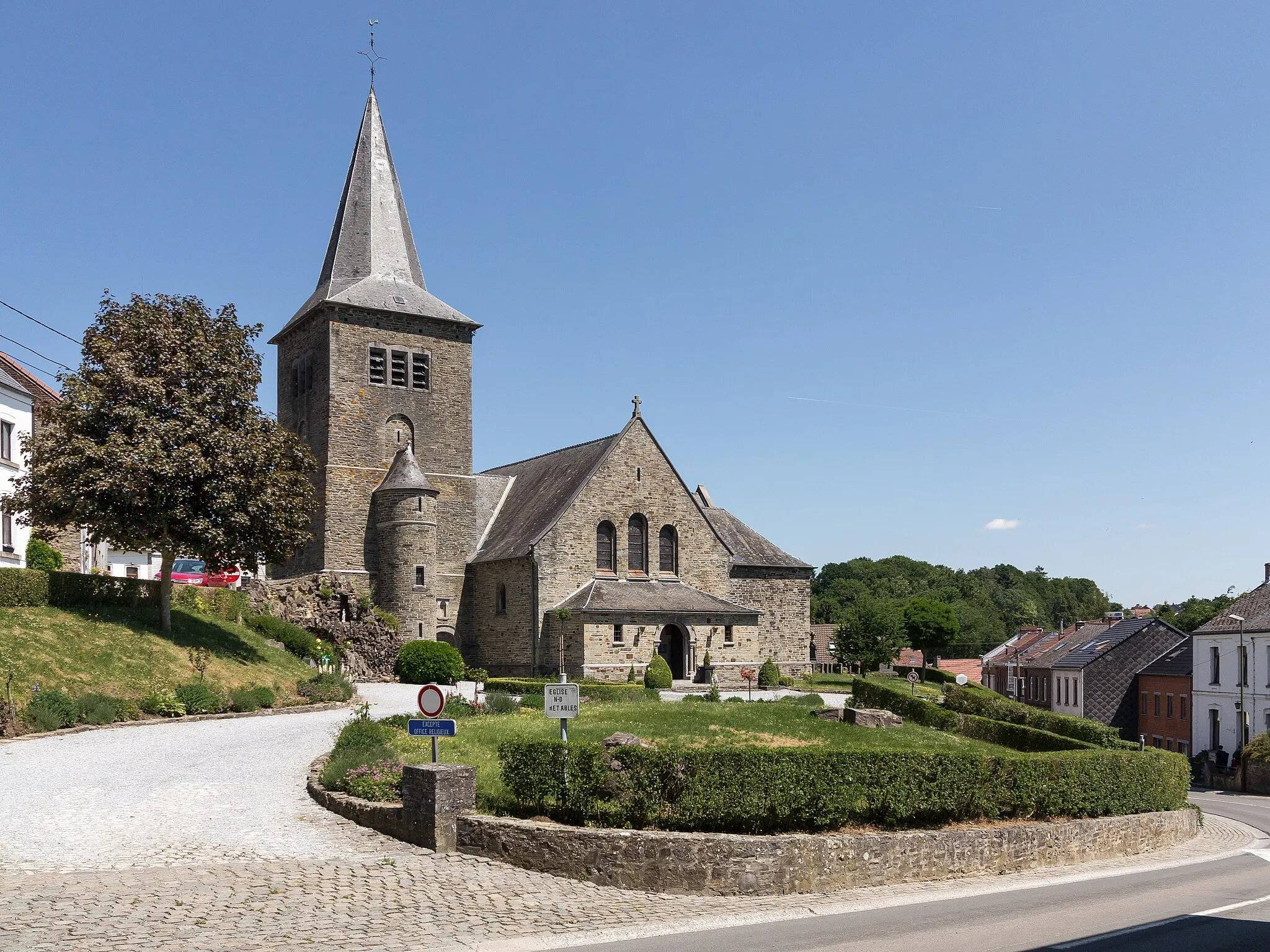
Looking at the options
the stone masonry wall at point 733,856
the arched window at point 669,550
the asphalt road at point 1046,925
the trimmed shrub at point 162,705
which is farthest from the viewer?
the arched window at point 669,550

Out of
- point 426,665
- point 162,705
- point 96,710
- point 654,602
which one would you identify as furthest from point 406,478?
point 96,710

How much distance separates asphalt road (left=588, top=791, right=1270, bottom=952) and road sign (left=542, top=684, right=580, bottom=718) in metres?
4.02

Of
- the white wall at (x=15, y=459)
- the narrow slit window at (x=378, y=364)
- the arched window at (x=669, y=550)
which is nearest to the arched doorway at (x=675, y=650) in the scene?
the arched window at (x=669, y=550)

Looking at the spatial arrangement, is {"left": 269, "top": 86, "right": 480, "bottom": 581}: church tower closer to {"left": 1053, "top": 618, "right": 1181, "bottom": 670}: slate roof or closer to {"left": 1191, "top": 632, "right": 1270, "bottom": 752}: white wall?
{"left": 1191, "top": 632, "right": 1270, "bottom": 752}: white wall

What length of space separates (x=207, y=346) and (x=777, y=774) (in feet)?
78.0

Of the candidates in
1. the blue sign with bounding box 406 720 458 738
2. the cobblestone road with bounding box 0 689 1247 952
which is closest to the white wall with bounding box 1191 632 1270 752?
the cobblestone road with bounding box 0 689 1247 952

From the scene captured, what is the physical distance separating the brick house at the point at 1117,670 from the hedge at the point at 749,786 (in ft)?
178

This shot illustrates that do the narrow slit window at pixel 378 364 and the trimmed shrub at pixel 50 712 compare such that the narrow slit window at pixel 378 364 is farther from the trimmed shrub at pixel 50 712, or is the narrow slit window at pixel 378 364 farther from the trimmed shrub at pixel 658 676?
the trimmed shrub at pixel 50 712

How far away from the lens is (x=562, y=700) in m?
15.5

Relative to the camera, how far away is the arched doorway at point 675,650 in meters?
44.5

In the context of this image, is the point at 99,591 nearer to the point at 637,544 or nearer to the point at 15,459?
the point at 15,459

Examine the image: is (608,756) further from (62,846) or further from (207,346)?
(207,346)

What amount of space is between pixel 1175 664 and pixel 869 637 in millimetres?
16907

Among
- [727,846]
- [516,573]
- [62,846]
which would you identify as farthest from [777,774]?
[516,573]
